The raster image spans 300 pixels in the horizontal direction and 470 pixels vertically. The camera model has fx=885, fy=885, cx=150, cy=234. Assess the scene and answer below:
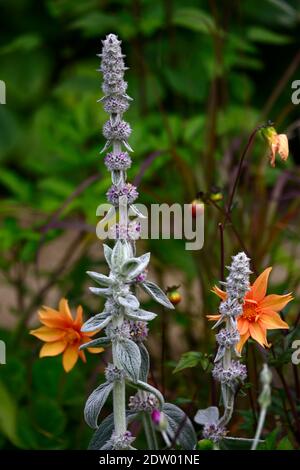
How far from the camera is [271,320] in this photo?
3.09 ft

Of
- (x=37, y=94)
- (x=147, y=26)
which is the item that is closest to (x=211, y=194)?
(x=147, y=26)

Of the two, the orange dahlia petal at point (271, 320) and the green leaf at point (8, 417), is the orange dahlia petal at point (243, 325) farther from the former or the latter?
the green leaf at point (8, 417)

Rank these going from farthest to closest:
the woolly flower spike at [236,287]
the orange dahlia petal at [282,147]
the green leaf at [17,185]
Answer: the green leaf at [17,185] < the orange dahlia petal at [282,147] < the woolly flower spike at [236,287]

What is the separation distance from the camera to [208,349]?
1393 mm

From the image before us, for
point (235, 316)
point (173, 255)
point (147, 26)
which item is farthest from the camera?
point (147, 26)

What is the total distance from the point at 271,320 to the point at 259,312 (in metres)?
0.02

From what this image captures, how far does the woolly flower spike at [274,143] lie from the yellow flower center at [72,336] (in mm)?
304

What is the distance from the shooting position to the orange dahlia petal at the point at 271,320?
935 millimetres

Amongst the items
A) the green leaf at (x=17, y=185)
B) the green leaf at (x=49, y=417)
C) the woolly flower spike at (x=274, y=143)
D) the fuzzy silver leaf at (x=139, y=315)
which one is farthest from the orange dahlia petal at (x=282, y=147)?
the green leaf at (x=17, y=185)

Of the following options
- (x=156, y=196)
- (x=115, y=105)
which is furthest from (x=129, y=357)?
(x=156, y=196)

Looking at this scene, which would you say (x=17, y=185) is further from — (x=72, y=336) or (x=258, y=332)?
(x=258, y=332)

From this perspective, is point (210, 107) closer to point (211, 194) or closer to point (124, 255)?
point (211, 194)

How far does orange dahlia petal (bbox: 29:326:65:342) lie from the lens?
106 centimetres

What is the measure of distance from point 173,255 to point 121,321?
870 millimetres
